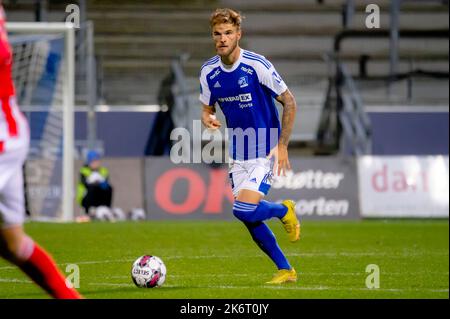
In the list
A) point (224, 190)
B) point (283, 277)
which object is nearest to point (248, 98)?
point (283, 277)

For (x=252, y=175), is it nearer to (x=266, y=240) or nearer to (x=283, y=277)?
(x=266, y=240)

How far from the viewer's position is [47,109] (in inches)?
791

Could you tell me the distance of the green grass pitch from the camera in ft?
27.7

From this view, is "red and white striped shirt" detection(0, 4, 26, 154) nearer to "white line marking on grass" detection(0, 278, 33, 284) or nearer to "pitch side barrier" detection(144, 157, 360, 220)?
"white line marking on grass" detection(0, 278, 33, 284)

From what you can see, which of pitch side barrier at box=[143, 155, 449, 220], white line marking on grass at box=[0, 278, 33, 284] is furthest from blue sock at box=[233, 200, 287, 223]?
pitch side barrier at box=[143, 155, 449, 220]

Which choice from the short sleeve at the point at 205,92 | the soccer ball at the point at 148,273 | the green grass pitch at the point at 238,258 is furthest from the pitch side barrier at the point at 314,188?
the soccer ball at the point at 148,273

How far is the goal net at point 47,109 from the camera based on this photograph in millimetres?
18266

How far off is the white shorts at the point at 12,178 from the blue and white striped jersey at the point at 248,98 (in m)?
3.46

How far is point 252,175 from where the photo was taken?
898 centimetres

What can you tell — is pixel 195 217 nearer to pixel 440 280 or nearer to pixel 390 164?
pixel 390 164

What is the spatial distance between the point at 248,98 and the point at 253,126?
0.24 m

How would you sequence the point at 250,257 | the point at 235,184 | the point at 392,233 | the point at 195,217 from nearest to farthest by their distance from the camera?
the point at 235,184, the point at 250,257, the point at 392,233, the point at 195,217

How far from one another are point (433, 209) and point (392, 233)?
396 cm
